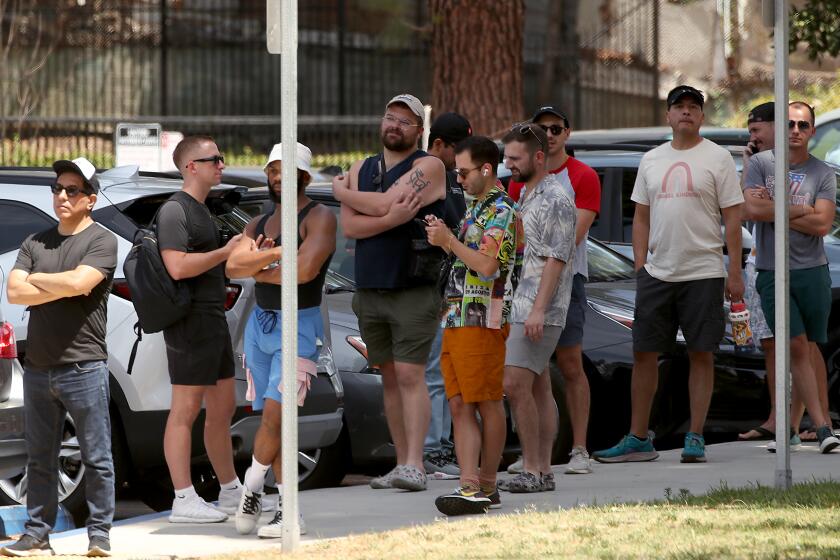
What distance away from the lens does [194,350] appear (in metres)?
7.32

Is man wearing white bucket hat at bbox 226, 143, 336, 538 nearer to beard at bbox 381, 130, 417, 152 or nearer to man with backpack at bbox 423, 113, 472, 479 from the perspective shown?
beard at bbox 381, 130, 417, 152

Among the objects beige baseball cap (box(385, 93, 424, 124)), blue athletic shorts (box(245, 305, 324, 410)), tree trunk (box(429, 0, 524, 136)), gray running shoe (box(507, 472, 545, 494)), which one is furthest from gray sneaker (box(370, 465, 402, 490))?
tree trunk (box(429, 0, 524, 136))

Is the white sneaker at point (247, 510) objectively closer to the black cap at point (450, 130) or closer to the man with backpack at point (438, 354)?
the man with backpack at point (438, 354)

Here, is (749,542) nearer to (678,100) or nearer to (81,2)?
(678,100)

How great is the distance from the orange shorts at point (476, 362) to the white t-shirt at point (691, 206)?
173 cm

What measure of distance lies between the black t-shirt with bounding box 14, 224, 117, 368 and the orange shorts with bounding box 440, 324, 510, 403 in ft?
5.22

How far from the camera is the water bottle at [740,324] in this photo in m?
8.92

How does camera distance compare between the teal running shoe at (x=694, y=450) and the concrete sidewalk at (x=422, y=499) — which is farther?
the teal running shoe at (x=694, y=450)

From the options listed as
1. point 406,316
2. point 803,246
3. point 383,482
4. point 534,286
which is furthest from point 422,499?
point 803,246

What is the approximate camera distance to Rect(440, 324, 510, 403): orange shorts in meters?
7.22

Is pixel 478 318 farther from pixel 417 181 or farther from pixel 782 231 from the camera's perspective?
pixel 782 231

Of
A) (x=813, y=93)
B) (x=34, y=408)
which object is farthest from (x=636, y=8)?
(x=34, y=408)

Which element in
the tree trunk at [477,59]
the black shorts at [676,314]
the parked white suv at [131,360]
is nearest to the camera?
the parked white suv at [131,360]

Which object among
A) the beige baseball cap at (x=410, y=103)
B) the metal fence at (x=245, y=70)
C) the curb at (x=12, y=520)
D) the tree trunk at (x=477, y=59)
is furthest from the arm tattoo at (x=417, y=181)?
the metal fence at (x=245, y=70)
